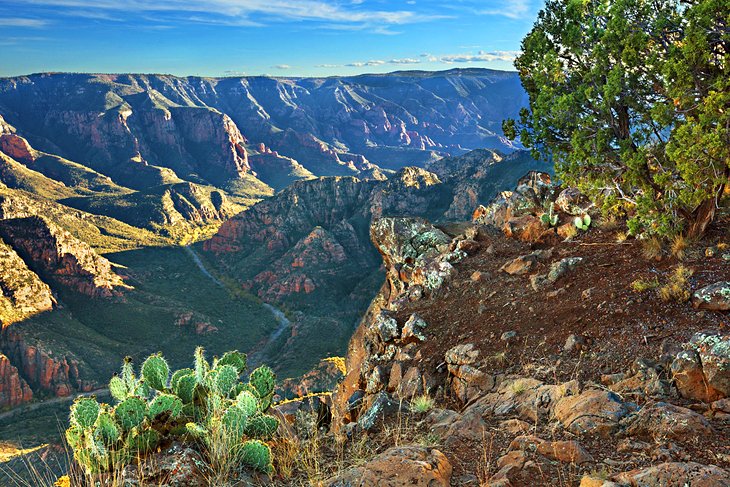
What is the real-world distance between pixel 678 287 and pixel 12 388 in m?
78.0

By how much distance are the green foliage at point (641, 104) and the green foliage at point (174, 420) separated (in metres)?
9.86

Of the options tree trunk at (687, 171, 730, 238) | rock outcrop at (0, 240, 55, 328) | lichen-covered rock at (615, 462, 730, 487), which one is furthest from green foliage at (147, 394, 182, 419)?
rock outcrop at (0, 240, 55, 328)

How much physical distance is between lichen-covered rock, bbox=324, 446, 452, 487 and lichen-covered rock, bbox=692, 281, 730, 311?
6.51 m

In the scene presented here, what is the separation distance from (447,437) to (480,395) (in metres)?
2.89

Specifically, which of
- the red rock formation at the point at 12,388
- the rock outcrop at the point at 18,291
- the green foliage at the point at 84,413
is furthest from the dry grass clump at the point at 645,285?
the rock outcrop at the point at 18,291

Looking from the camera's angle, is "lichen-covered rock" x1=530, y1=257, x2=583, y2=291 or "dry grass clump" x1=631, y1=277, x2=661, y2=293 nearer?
"dry grass clump" x1=631, y1=277, x2=661, y2=293

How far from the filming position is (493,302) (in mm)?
13297

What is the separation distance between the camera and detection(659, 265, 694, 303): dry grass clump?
9.68m

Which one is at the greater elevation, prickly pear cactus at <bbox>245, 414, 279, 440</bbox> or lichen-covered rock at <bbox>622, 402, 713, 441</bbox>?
lichen-covered rock at <bbox>622, 402, 713, 441</bbox>

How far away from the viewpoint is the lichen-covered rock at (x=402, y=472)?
538 centimetres

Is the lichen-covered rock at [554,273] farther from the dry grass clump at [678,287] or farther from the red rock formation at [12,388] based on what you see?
the red rock formation at [12,388]

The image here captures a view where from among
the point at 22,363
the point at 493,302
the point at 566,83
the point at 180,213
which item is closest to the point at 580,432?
the point at 493,302

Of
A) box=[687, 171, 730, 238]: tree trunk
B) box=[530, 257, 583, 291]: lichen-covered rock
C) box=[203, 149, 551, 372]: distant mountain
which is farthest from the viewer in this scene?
box=[203, 149, 551, 372]: distant mountain

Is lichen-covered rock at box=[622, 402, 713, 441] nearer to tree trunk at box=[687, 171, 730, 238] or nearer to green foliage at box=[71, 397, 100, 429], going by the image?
tree trunk at box=[687, 171, 730, 238]
